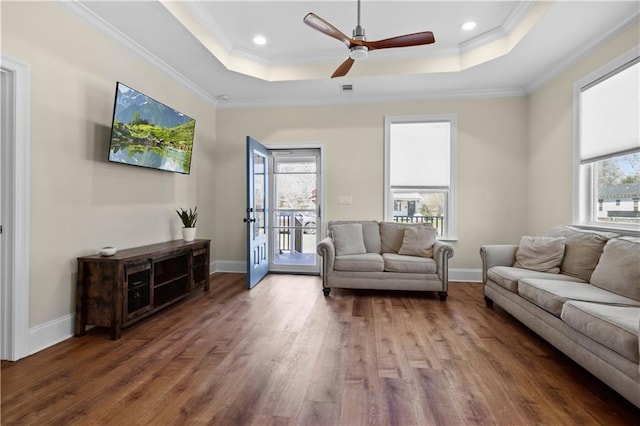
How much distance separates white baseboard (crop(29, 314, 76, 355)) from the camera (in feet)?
7.64

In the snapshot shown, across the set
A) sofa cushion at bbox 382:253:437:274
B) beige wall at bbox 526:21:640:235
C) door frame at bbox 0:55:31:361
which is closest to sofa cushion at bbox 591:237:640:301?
beige wall at bbox 526:21:640:235

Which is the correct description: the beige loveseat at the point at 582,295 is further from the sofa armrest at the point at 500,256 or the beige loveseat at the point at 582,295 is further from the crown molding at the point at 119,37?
the crown molding at the point at 119,37

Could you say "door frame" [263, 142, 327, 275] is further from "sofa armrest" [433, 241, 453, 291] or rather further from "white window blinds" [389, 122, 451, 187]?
"sofa armrest" [433, 241, 453, 291]

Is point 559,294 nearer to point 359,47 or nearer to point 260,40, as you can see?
point 359,47

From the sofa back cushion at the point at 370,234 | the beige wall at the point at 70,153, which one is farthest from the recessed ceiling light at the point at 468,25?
the beige wall at the point at 70,153

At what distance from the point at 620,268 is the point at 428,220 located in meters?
2.55

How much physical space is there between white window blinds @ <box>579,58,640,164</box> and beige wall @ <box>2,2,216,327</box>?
5.01m

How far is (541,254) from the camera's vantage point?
123 inches

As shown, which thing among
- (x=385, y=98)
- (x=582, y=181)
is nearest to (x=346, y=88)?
(x=385, y=98)

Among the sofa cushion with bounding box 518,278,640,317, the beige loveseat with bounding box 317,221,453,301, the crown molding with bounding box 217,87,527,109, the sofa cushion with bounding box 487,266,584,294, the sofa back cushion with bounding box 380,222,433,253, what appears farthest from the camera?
the crown molding with bounding box 217,87,527,109

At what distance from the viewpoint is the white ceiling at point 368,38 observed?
2846mm

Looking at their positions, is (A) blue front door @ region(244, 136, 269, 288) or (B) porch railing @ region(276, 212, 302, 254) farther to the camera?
(B) porch railing @ region(276, 212, 302, 254)

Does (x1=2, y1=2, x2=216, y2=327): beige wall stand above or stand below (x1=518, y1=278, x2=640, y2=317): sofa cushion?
above

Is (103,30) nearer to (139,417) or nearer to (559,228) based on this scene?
(139,417)
